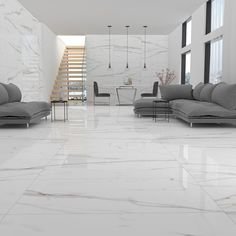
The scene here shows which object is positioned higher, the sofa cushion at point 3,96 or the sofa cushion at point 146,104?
the sofa cushion at point 3,96

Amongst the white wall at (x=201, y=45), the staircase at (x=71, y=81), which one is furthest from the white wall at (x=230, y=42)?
the staircase at (x=71, y=81)

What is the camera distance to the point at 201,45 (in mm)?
9750

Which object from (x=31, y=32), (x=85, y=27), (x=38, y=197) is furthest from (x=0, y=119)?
(x=85, y=27)

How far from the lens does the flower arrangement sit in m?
13.4

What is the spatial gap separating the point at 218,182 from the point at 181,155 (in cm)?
100

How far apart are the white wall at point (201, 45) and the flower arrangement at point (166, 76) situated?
0.26 meters

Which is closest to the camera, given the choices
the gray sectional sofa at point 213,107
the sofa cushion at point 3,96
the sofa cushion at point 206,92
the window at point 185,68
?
the gray sectional sofa at point 213,107

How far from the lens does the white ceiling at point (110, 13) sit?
8719 millimetres

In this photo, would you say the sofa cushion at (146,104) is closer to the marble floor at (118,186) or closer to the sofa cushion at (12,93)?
the sofa cushion at (12,93)

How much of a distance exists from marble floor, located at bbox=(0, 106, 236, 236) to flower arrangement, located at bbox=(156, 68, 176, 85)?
8896 millimetres

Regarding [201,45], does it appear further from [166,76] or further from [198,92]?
[166,76]

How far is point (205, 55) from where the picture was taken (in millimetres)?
9578

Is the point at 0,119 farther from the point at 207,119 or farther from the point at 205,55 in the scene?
the point at 205,55

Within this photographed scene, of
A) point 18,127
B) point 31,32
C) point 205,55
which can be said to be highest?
point 31,32
